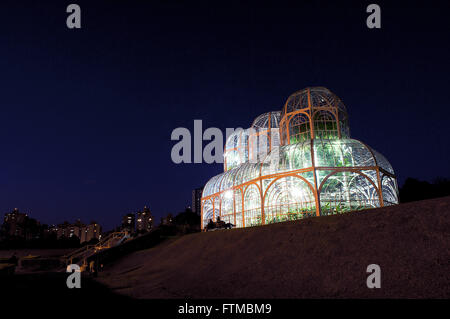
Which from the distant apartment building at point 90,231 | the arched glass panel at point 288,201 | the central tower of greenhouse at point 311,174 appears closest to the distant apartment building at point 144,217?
the distant apartment building at point 90,231

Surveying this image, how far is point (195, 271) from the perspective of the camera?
12922 millimetres

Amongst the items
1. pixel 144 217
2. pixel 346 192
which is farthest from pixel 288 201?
pixel 144 217

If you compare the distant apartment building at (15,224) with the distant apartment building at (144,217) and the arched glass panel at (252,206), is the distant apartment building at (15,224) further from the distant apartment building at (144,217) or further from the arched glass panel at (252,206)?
the arched glass panel at (252,206)

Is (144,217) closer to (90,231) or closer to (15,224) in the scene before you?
(90,231)

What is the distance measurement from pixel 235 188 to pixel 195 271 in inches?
610

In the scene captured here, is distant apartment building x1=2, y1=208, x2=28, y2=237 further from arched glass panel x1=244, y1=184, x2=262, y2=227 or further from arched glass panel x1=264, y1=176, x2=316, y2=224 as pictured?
arched glass panel x1=264, y1=176, x2=316, y2=224

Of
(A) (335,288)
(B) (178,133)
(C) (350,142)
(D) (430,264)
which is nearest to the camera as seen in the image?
(D) (430,264)

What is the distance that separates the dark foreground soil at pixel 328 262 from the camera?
7386mm

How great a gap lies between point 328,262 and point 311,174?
12.3 meters

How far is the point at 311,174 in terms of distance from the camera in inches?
824

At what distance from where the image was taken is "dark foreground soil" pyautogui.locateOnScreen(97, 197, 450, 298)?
24.2 ft

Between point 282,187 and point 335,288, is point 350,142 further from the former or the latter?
point 335,288
